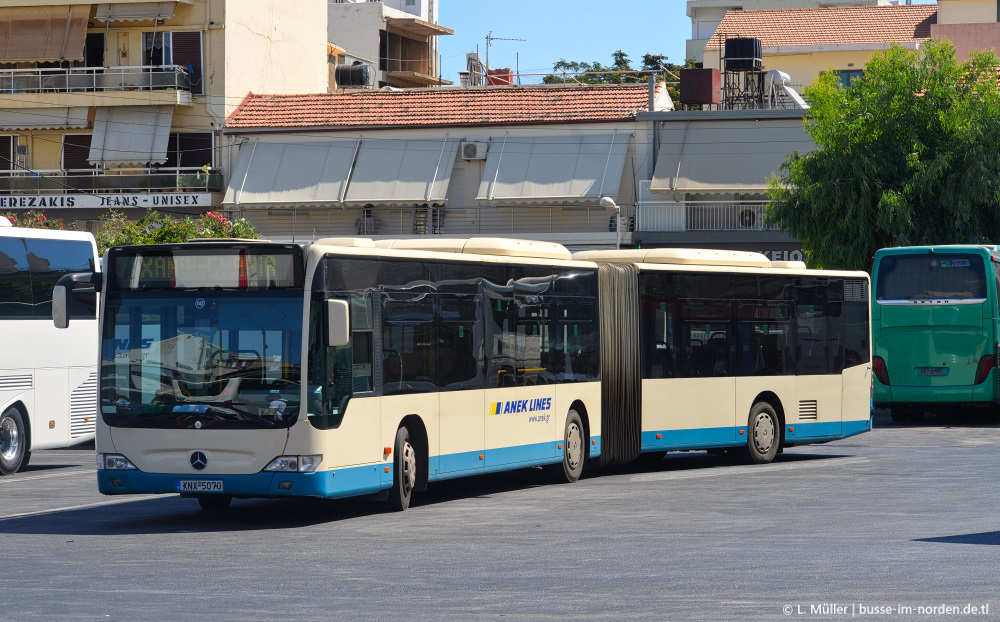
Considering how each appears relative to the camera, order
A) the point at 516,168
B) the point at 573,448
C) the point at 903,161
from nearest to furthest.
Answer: the point at 573,448
the point at 903,161
the point at 516,168

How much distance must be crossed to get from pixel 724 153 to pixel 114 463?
109ft

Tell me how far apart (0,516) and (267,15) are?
3986 cm

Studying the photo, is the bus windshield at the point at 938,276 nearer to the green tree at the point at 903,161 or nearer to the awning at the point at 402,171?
the green tree at the point at 903,161

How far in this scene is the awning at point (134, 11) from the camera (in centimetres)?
4812

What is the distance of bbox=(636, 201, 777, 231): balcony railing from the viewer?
44.4 m

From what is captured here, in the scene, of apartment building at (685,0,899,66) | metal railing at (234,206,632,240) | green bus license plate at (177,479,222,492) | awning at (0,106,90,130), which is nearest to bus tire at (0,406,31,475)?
green bus license plate at (177,479,222,492)

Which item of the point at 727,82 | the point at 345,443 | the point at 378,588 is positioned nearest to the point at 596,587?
the point at 378,588

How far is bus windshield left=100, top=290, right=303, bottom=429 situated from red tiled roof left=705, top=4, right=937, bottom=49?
5164 centimetres

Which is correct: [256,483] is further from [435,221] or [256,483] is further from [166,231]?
[435,221]

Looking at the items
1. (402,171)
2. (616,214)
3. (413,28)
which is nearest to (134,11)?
(402,171)

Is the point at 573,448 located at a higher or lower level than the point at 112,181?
lower

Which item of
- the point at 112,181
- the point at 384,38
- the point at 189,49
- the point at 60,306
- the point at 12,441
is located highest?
the point at 384,38

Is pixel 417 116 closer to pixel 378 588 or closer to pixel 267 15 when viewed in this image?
pixel 267 15

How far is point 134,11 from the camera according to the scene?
159 ft
